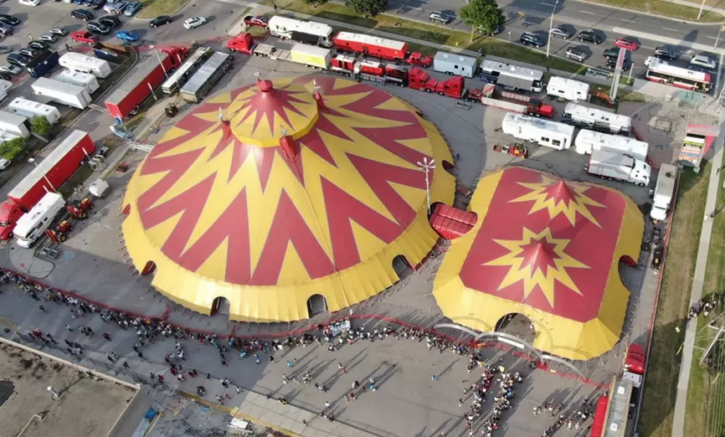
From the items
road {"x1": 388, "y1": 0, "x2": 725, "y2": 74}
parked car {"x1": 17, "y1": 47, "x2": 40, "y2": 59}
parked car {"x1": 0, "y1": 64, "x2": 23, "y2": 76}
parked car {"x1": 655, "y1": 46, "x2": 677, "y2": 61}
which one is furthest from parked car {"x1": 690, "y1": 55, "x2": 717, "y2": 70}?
parked car {"x1": 0, "y1": 64, "x2": 23, "y2": 76}

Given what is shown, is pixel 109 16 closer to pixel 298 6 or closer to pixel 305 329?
pixel 298 6

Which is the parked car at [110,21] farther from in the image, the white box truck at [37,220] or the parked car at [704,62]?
the parked car at [704,62]

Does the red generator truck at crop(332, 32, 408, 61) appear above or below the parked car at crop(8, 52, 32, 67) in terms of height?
above

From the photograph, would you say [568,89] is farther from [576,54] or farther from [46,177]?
[46,177]

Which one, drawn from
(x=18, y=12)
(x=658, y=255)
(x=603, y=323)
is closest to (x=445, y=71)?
(x=658, y=255)

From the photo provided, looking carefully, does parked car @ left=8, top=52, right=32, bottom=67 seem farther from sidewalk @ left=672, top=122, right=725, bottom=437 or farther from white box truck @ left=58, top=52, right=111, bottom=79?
sidewalk @ left=672, top=122, right=725, bottom=437

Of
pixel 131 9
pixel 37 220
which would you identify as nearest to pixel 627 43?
pixel 131 9

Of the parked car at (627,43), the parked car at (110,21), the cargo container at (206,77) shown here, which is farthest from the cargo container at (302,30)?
the parked car at (627,43)
